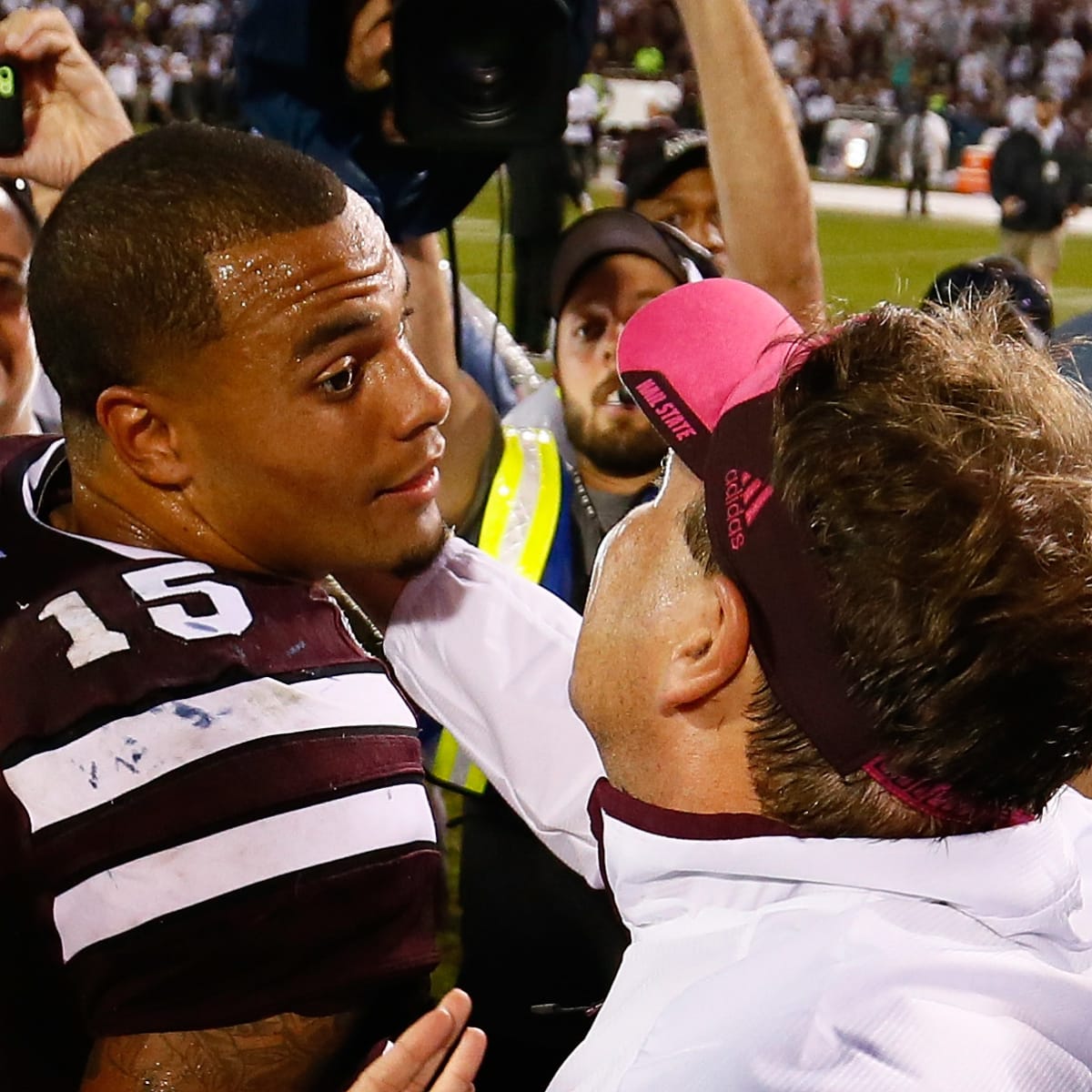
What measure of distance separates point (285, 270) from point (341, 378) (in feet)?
0.34

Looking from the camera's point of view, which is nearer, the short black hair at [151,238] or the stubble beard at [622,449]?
the short black hair at [151,238]

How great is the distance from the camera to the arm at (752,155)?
1801mm

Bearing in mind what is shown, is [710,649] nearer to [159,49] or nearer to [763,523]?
[763,523]

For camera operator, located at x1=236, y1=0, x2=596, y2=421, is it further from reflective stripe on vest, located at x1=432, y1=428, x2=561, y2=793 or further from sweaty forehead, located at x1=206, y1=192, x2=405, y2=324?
sweaty forehead, located at x1=206, y1=192, x2=405, y2=324

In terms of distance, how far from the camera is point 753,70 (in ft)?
5.92

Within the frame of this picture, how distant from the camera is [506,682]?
57.8 inches

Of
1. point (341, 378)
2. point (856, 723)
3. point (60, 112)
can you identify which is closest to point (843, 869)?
point (856, 723)

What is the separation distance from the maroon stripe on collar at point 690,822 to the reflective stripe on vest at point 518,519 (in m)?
0.90

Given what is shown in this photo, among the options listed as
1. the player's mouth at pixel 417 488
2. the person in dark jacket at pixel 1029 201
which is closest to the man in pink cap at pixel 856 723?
the player's mouth at pixel 417 488

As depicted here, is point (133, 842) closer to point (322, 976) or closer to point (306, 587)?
point (322, 976)

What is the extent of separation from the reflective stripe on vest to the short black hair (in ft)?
2.68

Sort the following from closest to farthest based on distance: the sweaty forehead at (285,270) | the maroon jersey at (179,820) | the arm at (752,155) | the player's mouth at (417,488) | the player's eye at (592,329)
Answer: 1. the maroon jersey at (179,820)
2. the sweaty forehead at (285,270)
3. the player's mouth at (417,488)
4. the arm at (752,155)
5. the player's eye at (592,329)

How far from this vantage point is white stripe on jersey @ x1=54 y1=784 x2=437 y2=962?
3.46 feet

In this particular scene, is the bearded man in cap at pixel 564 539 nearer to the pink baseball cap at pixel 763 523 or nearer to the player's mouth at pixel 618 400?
the player's mouth at pixel 618 400
